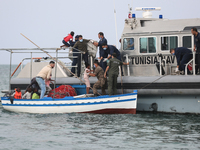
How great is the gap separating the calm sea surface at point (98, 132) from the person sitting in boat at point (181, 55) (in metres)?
1.68

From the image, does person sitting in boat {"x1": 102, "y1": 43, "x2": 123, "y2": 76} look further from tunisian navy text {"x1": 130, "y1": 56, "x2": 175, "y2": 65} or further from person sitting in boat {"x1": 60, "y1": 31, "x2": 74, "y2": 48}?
person sitting in boat {"x1": 60, "y1": 31, "x2": 74, "y2": 48}

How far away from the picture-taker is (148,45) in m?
13.1

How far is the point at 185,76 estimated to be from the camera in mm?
11680

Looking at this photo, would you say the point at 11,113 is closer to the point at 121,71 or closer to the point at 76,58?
the point at 76,58

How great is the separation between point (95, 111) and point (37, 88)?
Result: 7.65 ft

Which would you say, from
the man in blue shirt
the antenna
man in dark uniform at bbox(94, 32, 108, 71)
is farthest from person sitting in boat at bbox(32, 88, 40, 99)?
the antenna

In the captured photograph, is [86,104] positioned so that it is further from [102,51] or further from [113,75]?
[102,51]

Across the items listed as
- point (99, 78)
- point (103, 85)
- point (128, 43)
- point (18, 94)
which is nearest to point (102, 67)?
point (99, 78)

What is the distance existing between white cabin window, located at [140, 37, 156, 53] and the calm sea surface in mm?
2415

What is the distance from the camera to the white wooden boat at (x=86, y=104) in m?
11.6

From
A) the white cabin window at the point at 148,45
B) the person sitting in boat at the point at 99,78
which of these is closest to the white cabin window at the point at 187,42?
the white cabin window at the point at 148,45

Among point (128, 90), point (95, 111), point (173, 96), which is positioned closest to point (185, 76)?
point (173, 96)

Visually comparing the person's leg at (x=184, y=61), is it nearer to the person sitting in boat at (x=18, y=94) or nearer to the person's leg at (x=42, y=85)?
the person's leg at (x=42, y=85)

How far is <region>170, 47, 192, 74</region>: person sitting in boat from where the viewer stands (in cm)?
1201
